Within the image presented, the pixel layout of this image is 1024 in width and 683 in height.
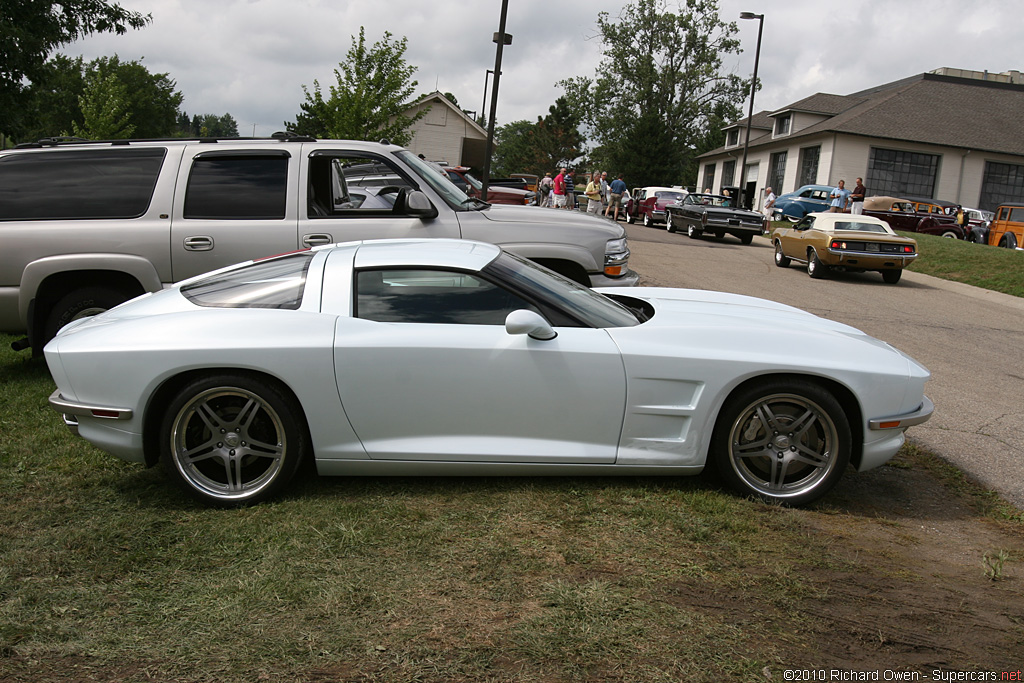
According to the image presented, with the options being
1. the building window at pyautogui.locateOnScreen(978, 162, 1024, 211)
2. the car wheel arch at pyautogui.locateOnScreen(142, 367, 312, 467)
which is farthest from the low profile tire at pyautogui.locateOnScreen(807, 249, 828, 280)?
the building window at pyautogui.locateOnScreen(978, 162, 1024, 211)

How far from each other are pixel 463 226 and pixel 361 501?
124 inches

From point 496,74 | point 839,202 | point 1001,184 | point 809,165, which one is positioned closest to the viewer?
point 496,74

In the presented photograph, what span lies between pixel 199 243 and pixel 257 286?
2319 millimetres

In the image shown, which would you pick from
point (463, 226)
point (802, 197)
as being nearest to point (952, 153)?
point (802, 197)

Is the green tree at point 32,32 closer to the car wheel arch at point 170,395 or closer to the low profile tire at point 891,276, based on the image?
the car wheel arch at point 170,395

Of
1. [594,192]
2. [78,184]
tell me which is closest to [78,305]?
[78,184]

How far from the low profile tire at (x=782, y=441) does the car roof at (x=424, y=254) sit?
5.12 feet

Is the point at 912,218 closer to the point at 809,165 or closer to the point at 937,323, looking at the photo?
the point at 809,165

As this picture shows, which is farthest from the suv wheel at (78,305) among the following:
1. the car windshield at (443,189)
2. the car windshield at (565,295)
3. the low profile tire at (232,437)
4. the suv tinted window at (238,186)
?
the car windshield at (565,295)

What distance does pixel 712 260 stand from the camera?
58.2 feet

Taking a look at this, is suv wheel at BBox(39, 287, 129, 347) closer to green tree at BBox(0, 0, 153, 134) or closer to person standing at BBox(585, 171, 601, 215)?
green tree at BBox(0, 0, 153, 134)

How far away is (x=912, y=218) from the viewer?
28609 millimetres

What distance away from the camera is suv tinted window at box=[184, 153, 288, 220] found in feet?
21.0

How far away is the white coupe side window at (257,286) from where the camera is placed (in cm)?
419
